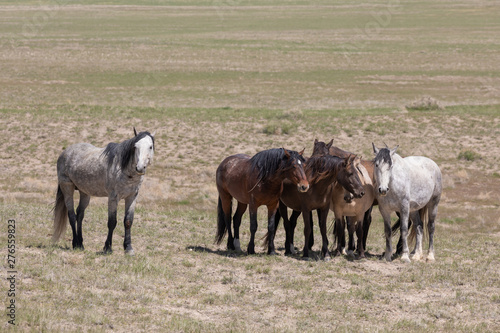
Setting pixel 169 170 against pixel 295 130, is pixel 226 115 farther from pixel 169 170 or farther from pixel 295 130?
pixel 169 170

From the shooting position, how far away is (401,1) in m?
135

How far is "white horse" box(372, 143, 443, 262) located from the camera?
12.1 m

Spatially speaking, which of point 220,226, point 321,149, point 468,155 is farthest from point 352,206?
point 468,155

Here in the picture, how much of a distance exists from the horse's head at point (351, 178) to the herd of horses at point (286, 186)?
2 cm

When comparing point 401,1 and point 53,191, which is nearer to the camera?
point 53,191

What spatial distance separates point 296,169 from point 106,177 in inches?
131

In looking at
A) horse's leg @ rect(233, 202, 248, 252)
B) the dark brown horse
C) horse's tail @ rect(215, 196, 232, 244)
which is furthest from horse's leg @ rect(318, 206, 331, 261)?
horse's tail @ rect(215, 196, 232, 244)

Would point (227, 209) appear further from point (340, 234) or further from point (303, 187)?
point (303, 187)

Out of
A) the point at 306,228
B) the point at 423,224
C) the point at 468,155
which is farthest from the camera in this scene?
the point at 468,155

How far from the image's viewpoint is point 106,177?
37.2 ft

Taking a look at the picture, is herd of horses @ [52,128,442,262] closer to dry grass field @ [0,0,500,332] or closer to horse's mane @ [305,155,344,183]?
horse's mane @ [305,155,344,183]

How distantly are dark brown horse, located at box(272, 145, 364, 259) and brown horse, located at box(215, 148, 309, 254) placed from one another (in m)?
0.39

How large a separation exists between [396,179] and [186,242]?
4.50m

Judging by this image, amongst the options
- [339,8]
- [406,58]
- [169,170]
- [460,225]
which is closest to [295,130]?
[169,170]
